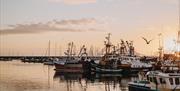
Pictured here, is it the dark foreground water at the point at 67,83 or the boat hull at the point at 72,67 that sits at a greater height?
the boat hull at the point at 72,67

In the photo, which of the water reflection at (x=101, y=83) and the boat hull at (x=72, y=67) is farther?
the boat hull at (x=72, y=67)

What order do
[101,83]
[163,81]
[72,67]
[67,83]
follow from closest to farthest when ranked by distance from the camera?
[163,81]
[101,83]
[67,83]
[72,67]

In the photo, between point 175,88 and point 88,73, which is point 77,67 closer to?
point 88,73

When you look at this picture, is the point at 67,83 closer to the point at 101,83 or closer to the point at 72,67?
the point at 101,83

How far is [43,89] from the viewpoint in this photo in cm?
5384

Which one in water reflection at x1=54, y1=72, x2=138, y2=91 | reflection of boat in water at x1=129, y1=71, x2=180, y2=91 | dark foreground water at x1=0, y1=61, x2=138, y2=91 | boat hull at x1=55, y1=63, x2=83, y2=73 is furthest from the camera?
boat hull at x1=55, y1=63, x2=83, y2=73

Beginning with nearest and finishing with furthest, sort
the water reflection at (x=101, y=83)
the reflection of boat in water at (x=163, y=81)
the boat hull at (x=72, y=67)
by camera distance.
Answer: the reflection of boat in water at (x=163, y=81) < the water reflection at (x=101, y=83) < the boat hull at (x=72, y=67)

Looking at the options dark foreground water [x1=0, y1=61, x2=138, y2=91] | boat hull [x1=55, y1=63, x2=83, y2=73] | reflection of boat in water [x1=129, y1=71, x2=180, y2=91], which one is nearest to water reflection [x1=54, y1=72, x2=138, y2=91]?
dark foreground water [x1=0, y1=61, x2=138, y2=91]

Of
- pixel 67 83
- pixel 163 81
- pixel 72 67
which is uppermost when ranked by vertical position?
pixel 163 81

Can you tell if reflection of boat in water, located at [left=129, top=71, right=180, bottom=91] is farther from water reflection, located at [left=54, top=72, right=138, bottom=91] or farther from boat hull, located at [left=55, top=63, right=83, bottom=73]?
boat hull, located at [left=55, top=63, right=83, bottom=73]

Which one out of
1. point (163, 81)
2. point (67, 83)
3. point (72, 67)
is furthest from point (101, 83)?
point (163, 81)

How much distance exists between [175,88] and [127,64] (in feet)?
168

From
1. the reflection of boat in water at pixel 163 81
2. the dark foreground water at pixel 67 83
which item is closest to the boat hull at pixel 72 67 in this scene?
Answer: the dark foreground water at pixel 67 83

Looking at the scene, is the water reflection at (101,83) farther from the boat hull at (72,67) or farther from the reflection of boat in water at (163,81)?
the reflection of boat in water at (163,81)
